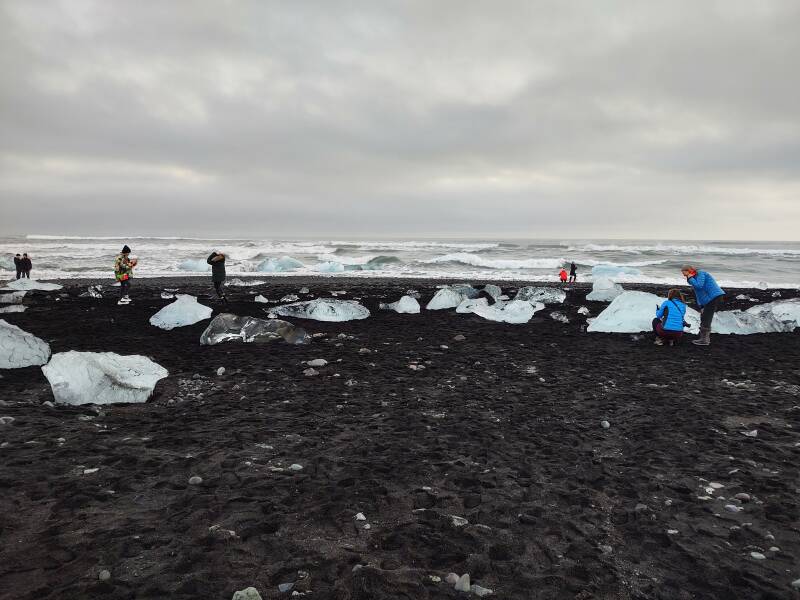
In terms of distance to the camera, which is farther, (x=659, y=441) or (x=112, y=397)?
(x=112, y=397)

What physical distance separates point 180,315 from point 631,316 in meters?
10.1

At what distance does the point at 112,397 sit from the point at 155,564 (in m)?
3.27

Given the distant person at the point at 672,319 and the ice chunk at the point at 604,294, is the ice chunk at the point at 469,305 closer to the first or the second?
the distant person at the point at 672,319

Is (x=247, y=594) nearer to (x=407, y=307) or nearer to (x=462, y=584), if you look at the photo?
(x=462, y=584)

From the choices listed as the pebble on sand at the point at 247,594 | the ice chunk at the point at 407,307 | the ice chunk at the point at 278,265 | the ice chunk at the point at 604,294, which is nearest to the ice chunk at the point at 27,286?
the ice chunk at the point at 407,307

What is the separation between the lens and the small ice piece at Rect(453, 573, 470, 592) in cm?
234

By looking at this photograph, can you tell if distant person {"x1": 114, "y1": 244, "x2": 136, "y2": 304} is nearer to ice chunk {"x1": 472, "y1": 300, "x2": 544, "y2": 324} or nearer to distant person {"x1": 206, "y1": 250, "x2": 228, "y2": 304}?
distant person {"x1": 206, "y1": 250, "x2": 228, "y2": 304}

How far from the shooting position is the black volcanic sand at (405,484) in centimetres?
243

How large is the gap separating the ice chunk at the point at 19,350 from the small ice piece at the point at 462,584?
681cm

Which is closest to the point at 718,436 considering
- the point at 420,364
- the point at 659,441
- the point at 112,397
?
the point at 659,441

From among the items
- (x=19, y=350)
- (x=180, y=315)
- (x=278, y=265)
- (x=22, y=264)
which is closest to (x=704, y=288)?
(x=180, y=315)

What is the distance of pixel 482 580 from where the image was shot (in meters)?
2.43

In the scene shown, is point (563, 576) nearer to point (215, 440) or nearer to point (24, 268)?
point (215, 440)

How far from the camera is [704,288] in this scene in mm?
8906
